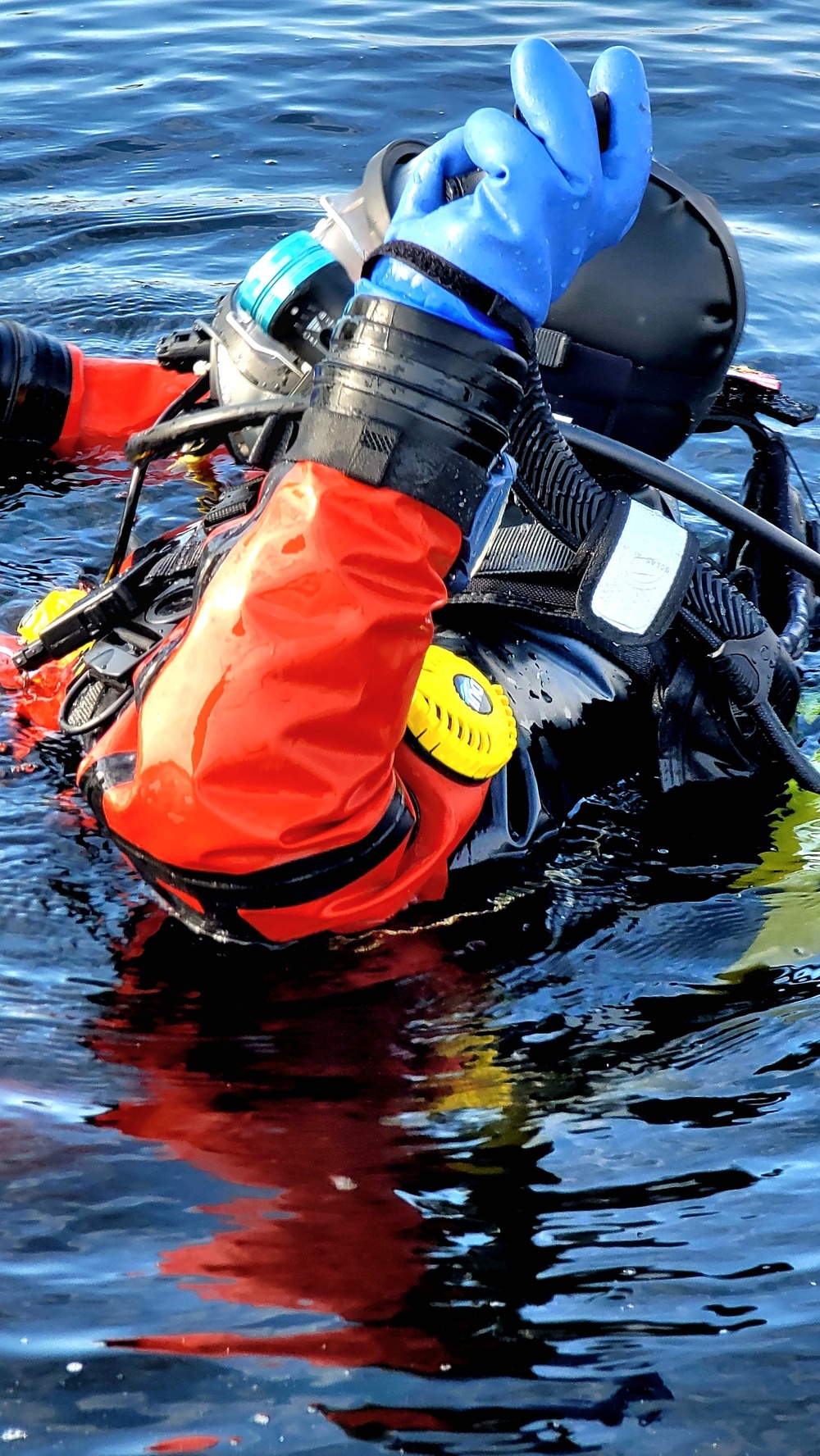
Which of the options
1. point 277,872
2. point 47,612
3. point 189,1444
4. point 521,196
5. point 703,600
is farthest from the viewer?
point 47,612

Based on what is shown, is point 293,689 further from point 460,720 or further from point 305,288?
point 305,288

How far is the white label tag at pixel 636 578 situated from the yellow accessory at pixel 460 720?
21 centimetres

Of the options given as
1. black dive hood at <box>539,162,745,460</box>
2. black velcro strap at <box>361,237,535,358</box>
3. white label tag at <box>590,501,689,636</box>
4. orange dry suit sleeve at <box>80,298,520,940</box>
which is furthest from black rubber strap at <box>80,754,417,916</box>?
black dive hood at <box>539,162,745,460</box>

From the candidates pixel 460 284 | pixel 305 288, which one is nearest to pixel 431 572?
pixel 460 284

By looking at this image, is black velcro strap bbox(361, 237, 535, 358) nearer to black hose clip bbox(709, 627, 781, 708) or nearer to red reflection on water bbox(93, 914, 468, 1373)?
black hose clip bbox(709, 627, 781, 708)

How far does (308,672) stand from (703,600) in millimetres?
768

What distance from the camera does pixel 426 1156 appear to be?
1.77m

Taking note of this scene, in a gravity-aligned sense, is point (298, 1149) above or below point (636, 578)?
below

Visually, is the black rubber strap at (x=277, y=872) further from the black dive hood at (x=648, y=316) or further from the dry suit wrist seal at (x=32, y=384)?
the dry suit wrist seal at (x=32, y=384)

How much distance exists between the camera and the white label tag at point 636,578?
1.92 m

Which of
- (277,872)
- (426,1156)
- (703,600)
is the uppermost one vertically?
(703,600)

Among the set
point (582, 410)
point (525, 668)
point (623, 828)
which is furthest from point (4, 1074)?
point (582, 410)

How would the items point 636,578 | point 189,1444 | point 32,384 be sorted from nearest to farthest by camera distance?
point 189,1444
point 636,578
point 32,384

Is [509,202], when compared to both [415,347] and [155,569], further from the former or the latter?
[155,569]
